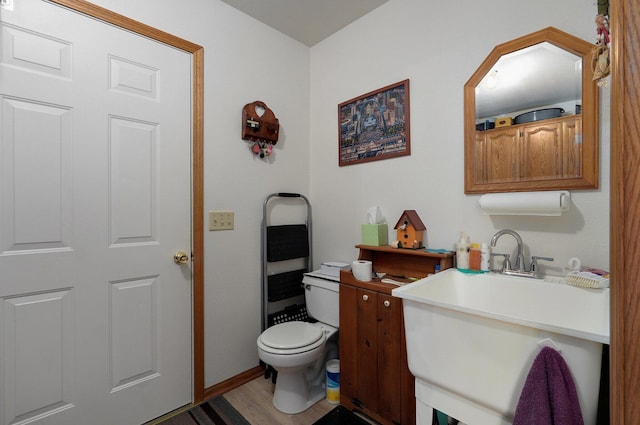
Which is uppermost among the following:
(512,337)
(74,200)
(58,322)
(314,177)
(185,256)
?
(314,177)

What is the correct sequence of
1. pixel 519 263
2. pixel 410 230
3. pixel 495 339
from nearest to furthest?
pixel 495 339
pixel 519 263
pixel 410 230

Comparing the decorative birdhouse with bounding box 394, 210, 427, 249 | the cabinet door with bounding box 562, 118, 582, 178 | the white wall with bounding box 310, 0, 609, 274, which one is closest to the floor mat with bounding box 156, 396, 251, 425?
the white wall with bounding box 310, 0, 609, 274

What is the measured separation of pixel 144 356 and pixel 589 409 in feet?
6.08

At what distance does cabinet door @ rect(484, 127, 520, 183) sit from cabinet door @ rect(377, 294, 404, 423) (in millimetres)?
776

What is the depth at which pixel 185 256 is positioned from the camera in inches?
66.7

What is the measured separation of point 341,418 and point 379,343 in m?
0.49

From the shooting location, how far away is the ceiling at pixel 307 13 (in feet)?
6.14

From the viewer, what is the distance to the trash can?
1.74 metres


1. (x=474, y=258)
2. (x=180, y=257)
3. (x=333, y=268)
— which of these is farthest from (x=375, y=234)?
(x=180, y=257)

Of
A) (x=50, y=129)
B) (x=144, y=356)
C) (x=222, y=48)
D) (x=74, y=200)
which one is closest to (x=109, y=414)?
(x=144, y=356)

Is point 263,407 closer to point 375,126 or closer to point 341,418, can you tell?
point 341,418

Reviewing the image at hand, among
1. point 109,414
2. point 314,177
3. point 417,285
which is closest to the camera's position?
point 417,285

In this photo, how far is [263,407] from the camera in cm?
170

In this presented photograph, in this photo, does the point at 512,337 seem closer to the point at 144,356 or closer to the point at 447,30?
the point at 447,30
